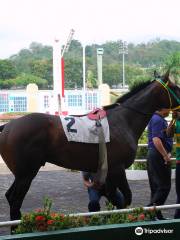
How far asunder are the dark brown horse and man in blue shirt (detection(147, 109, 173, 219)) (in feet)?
1.03

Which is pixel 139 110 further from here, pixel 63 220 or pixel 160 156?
pixel 63 220

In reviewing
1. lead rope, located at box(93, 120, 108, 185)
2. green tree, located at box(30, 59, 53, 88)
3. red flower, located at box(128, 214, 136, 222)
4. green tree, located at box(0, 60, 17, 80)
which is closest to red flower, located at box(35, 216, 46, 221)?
red flower, located at box(128, 214, 136, 222)

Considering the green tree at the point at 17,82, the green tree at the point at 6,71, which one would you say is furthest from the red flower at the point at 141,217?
the green tree at the point at 6,71

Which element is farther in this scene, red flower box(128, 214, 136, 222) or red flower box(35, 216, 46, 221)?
red flower box(128, 214, 136, 222)

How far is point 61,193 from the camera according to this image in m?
9.25

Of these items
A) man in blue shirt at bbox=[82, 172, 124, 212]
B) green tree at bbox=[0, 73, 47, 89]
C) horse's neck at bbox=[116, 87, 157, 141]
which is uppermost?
horse's neck at bbox=[116, 87, 157, 141]

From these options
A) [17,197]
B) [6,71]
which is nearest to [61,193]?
[17,197]

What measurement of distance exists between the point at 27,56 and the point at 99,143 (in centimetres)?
13770

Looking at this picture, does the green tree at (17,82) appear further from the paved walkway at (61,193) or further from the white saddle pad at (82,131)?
the white saddle pad at (82,131)

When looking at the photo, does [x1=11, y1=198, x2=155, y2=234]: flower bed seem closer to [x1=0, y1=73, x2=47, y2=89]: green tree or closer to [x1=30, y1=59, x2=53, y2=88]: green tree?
[x1=0, y1=73, x2=47, y2=89]: green tree

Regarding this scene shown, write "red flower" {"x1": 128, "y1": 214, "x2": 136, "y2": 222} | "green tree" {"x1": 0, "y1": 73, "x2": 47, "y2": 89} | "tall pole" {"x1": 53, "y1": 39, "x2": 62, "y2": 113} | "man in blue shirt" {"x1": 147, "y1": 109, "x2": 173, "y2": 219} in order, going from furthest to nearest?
1. "green tree" {"x1": 0, "y1": 73, "x2": 47, "y2": 89}
2. "tall pole" {"x1": 53, "y1": 39, "x2": 62, "y2": 113}
3. "man in blue shirt" {"x1": 147, "y1": 109, "x2": 173, "y2": 219}
4. "red flower" {"x1": 128, "y1": 214, "x2": 136, "y2": 222}

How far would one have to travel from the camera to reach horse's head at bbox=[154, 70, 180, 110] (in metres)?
6.25

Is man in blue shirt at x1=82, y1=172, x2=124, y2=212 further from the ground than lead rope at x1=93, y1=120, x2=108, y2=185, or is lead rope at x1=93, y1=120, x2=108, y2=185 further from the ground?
lead rope at x1=93, y1=120, x2=108, y2=185

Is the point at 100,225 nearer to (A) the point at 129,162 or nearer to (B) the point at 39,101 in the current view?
(A) the point at 129,162
